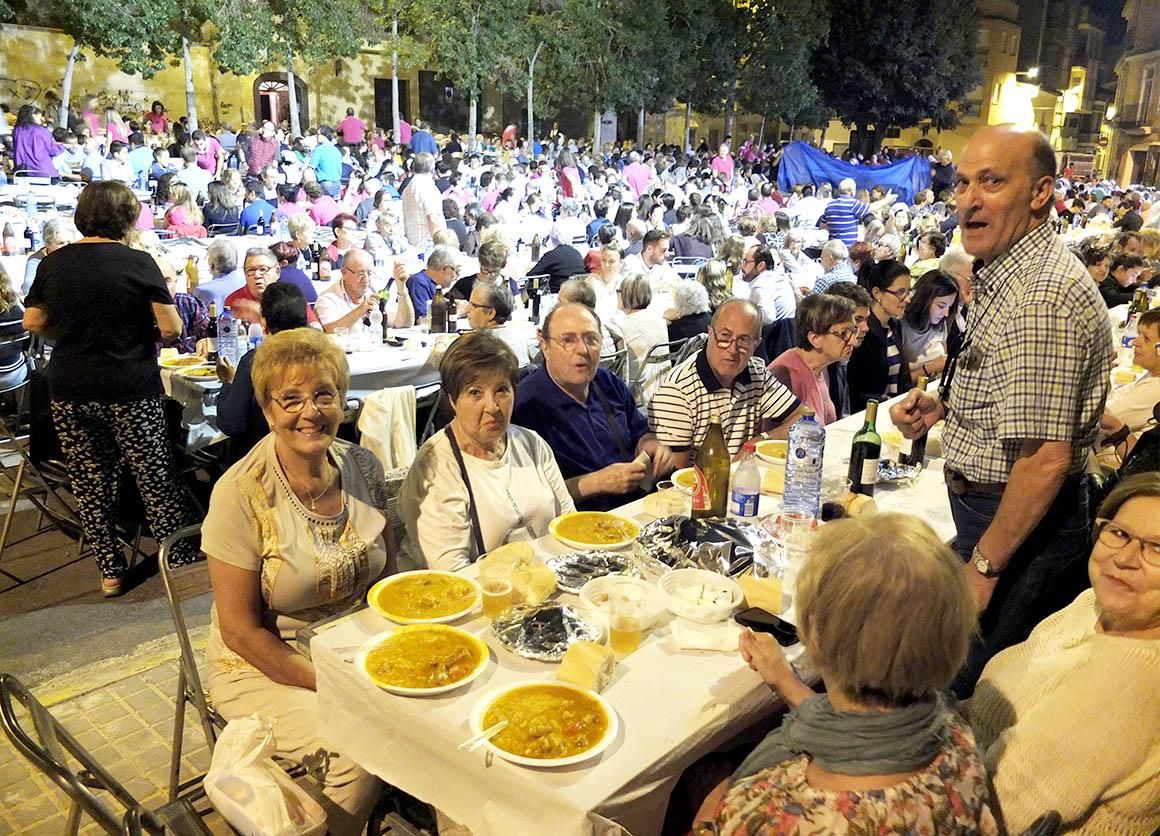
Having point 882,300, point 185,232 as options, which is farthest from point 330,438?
point 185,232

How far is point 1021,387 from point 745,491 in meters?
0.87

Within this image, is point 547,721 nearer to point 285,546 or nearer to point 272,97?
point 285,546

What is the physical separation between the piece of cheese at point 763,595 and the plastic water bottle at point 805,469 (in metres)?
0.65

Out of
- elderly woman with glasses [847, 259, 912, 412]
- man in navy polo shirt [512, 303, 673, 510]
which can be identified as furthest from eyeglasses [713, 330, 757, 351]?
elderly woman with glasses [847, 259, 912, 412]

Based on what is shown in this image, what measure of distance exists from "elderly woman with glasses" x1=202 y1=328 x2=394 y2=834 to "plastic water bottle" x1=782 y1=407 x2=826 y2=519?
4.44 feet

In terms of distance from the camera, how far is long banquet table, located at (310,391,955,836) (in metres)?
1.52

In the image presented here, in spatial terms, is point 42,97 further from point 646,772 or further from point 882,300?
point 646,772

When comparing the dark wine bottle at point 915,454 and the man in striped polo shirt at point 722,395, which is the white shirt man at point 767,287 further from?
the dark wine bottle at point 915,454

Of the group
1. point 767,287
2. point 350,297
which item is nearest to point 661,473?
point 350,297

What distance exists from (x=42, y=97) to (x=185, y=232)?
1655 cm

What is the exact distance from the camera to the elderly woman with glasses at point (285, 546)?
2148 millimetres

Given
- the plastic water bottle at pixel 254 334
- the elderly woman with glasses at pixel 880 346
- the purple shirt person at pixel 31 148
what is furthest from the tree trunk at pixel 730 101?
the plastic water bottle at pixel 254 334

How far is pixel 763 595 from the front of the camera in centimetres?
211

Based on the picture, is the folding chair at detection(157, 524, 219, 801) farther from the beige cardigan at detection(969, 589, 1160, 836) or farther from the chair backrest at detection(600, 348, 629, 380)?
the chair backrest at detection(600, 348, 629, 380)
